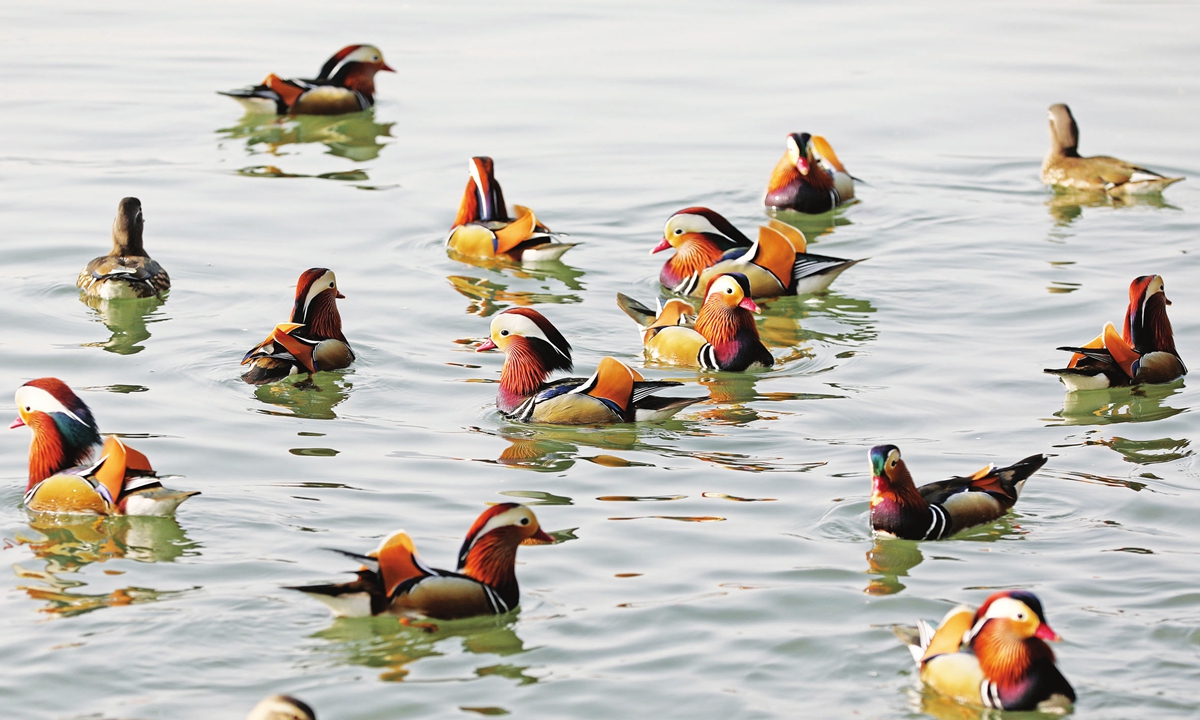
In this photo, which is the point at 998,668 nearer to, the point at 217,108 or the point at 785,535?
the point at 785,535

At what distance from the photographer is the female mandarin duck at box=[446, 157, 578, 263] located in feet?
52.0

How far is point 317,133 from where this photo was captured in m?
21.2

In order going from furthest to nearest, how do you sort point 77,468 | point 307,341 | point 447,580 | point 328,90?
point 328,90 → point 307,341 → point 77,468 → point 447,580

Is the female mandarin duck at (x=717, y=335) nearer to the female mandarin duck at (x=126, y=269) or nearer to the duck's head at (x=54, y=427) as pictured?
the female mandarin duck at (x=126, y=269)

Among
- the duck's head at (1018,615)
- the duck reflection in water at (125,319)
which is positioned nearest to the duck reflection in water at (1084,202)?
the duck reflection in water at (125,319)

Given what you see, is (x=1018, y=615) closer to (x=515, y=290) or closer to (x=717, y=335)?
(x=717, y=335)

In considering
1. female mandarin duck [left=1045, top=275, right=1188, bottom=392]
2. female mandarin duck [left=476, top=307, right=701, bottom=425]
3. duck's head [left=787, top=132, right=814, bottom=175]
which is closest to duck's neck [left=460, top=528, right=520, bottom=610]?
female mandarin duck [left=476, top=307, right=701, bottom=425]

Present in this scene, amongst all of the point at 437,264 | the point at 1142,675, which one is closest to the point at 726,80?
the point at 437,264

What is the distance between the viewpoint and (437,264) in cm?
1595

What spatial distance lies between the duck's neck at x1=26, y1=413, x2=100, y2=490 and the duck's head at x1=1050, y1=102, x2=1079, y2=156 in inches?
466

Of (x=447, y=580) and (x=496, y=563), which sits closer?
(x=447, y=580)

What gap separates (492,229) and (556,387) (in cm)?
466

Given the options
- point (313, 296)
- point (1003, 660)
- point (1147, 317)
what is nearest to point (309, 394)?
point (313, 296)

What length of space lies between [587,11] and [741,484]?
58.9ft
